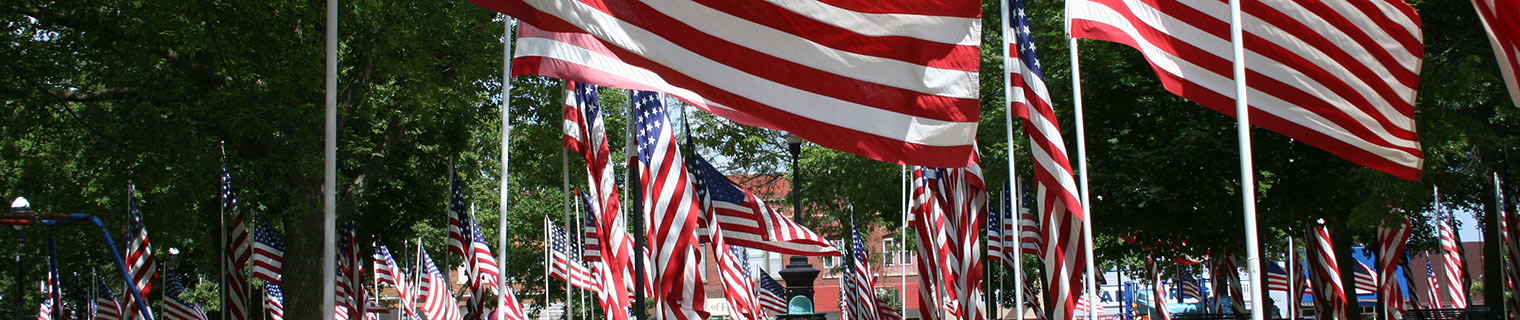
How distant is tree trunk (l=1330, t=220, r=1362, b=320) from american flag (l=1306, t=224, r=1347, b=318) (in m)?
2.76

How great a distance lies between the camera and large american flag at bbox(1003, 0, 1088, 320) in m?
10.0

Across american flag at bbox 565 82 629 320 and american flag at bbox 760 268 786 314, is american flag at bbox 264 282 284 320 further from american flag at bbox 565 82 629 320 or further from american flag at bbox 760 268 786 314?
american flag at bbox 565 82 629 320

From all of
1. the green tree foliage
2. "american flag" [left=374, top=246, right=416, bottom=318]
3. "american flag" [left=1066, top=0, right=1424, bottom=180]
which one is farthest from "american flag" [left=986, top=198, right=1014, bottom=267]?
"american flag" [left=1066, top=0, right=1424, bottom=180]

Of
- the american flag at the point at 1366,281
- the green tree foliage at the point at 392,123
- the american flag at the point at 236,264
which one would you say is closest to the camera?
the green tree foliage at the point at 392,123

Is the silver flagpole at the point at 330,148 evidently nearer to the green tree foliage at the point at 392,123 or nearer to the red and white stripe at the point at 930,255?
the green tree foliage at the point at 392,123

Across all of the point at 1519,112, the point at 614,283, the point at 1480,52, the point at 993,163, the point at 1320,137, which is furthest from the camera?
the point at 993,163

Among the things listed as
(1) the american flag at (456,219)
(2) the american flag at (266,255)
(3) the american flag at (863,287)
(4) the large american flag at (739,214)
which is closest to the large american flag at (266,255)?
(2) the american flag at (266,255)

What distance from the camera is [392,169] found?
27.4m

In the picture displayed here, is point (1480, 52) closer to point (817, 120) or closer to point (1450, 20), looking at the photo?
point (1450, 20)

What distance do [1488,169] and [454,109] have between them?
1633cm

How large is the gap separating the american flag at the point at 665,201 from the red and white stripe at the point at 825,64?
19.2ft

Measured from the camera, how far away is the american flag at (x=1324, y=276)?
2344cm

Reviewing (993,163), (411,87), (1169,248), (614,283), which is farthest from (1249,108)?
(993,163)

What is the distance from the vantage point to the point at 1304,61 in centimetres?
776
